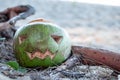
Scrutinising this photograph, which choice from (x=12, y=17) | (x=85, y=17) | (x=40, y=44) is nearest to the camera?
(x=40, y=44)

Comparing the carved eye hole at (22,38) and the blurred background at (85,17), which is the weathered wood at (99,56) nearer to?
the carved eye hole at (22,38)

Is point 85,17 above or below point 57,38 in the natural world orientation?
below

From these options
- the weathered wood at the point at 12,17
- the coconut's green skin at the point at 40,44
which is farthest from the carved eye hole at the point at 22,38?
the weathered wood at the point at 12,17

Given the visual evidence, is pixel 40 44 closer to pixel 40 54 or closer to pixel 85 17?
pixel 40 54

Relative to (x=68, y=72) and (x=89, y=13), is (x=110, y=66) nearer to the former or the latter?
(x=68, y=72)

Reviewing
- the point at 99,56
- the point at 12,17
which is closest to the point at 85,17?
the point at 12,17

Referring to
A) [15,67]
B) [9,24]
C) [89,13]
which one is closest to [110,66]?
[15,67]
